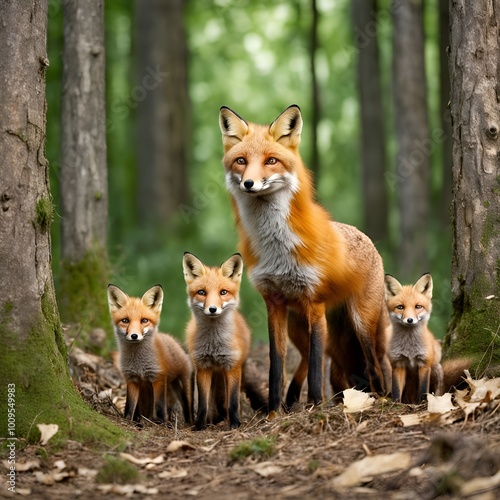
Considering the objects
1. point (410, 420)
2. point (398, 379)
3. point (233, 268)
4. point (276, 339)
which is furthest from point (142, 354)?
point (410, 420)

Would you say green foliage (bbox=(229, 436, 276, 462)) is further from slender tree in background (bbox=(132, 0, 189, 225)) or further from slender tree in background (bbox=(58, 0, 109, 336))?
slender tree in background (bbox=(132, 0, 189, 225))

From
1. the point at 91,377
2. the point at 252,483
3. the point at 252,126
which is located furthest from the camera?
the point at 91,377

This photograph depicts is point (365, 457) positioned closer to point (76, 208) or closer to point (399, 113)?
point (76, 208)

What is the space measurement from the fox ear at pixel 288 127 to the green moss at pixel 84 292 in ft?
12.5

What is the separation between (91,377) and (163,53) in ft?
46.0

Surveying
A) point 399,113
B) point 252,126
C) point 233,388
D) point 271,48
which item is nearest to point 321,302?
point 233,388

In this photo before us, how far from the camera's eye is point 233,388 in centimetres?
700

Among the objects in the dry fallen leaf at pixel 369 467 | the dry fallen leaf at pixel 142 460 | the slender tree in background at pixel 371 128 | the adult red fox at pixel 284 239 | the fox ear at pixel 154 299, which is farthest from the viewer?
the slender tree in background at pixel 371 128

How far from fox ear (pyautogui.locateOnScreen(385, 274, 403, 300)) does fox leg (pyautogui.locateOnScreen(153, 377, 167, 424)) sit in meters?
2.42

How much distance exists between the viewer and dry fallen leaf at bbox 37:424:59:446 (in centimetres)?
536

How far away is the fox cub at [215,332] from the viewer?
6.95 m

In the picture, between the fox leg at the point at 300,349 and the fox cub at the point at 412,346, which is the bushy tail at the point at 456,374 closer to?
the fox cub at the point at 412,346

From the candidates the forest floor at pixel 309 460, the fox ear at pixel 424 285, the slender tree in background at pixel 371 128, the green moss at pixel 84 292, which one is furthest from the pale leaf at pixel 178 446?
the slender tree in background at pixel 371 128

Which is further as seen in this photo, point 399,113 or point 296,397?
point 399,113
